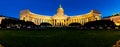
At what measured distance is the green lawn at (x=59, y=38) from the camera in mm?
34281

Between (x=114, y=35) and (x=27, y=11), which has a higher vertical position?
(x=27, y=11)

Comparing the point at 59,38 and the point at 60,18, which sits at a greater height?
the point at 60,18

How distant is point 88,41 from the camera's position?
35.2 metres

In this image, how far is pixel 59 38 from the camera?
121 ft

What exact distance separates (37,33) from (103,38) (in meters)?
10.3

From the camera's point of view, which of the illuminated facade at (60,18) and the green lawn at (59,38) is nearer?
the green lawn at (59,38)

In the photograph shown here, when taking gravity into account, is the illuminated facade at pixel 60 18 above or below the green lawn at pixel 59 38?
above

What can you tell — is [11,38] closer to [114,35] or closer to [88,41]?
[88,41]

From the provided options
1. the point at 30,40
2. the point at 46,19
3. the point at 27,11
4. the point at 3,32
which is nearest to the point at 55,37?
the point at 30,40

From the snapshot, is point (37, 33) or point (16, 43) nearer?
point (16, 43)

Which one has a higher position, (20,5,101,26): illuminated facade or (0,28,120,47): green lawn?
(20,5,101,26): illuminated facade

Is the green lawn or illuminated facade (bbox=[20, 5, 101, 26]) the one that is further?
illuminated facade (bbox=[20, 5, 101, 26])

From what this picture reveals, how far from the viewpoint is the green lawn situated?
34281mm

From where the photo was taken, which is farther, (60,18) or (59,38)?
(60,18)
